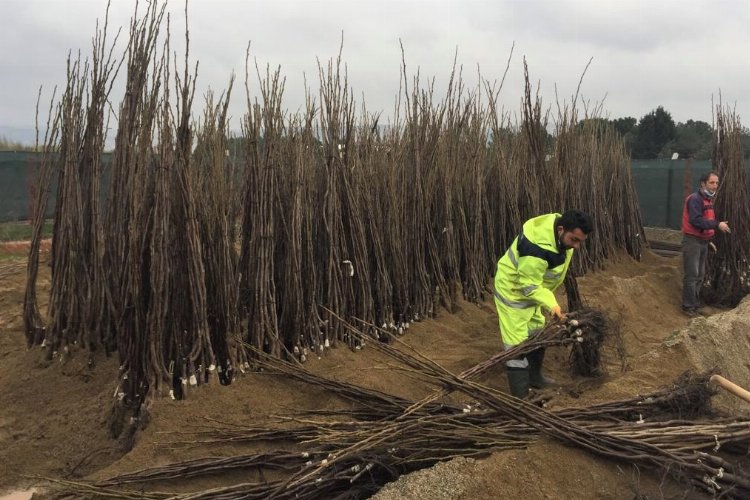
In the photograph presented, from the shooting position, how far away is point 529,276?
3.43 meters

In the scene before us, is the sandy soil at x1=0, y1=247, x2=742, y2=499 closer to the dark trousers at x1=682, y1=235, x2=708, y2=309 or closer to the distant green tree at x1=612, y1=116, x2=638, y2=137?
the dark trousers at x1=682, y1=235, x2=708, y2=309

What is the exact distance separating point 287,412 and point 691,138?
25.9m

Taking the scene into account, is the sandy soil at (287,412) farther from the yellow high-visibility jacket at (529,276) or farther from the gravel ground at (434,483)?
the yellow high-visibility jacket at (529,276)

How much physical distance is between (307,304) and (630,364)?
2038mm

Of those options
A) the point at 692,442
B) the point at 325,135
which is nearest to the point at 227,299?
the point at 325,135

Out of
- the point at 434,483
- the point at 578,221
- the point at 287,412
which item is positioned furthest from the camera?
the point at 578,221

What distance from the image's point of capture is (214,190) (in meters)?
3.05

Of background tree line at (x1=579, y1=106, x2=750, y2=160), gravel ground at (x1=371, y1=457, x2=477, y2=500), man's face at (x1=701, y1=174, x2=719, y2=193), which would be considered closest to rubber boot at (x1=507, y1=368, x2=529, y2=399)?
gravel ground at (x1=371, y1=457, x2=477, y2=500)

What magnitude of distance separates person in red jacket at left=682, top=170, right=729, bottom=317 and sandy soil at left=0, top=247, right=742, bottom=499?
1940mm

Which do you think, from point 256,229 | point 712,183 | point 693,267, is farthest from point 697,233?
point 256,229

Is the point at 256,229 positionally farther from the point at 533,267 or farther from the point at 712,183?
the point at 712,183

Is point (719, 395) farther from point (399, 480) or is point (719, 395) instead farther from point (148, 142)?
point (148, 142)

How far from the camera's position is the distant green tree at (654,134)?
25.1 metres

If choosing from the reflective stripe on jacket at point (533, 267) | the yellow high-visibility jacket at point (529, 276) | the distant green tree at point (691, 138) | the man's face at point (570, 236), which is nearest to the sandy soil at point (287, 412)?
the yellow high-visibility jacket at point (529, 276)
